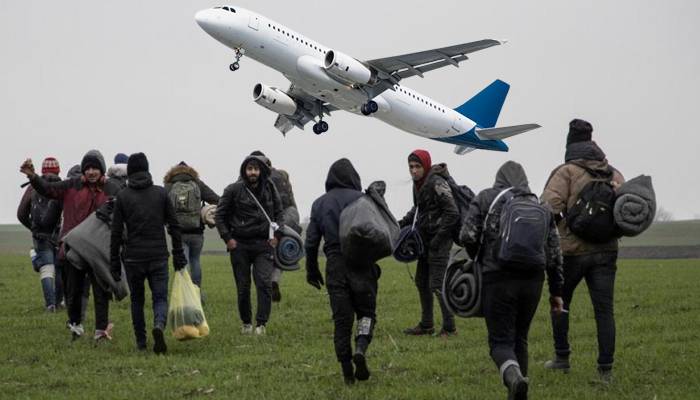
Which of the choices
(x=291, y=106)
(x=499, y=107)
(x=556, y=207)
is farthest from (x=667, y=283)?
(x=499, y=107)

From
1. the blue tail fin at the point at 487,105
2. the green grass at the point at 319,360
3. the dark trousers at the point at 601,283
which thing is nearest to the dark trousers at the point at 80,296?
the green grass at the point at 319,360

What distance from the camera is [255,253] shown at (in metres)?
11.6

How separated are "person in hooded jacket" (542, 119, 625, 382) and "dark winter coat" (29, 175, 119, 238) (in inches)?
201

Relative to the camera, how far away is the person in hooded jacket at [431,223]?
A: 440 inches

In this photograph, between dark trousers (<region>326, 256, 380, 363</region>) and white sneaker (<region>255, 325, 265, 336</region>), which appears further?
white sneaker (<region>255, 325, 265, 336</region>)

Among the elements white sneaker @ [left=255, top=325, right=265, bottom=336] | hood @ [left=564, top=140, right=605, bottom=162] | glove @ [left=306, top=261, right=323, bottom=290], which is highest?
hood @ [left=564, top=140, right=605, bottom=162]

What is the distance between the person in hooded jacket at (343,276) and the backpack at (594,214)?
5.74 feet

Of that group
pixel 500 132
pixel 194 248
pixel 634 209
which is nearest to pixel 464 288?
pixel 634 209

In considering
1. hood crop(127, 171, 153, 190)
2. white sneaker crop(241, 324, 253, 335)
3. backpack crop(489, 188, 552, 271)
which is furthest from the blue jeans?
backpack crop(489, 188, 552, 271)

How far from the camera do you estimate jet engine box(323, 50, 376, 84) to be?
3016cm

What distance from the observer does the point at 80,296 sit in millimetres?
11109

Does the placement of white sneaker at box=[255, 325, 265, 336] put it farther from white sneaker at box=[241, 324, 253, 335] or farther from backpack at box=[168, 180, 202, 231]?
backpack at box=[168, 180, 202, 231]

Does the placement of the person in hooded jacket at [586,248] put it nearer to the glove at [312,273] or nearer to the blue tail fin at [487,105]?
the glove at [312,273]

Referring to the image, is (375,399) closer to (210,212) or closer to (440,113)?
(210,212)
